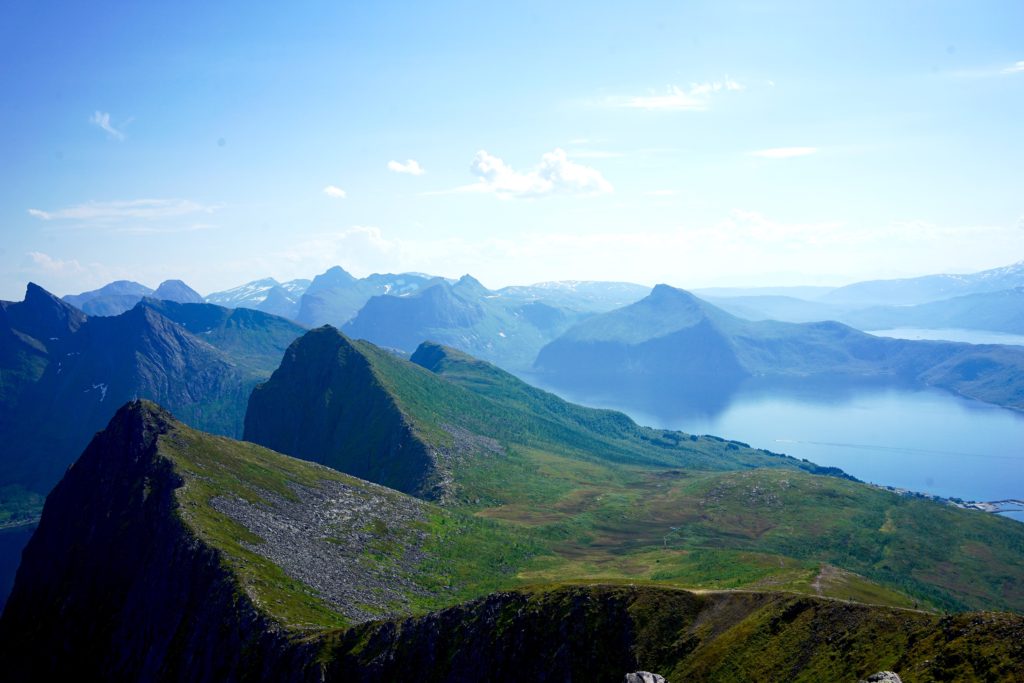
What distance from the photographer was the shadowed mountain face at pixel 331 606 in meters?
71.9

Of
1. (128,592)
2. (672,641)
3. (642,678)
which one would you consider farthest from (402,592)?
(642,678)

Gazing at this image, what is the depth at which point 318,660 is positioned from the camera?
9625 cm

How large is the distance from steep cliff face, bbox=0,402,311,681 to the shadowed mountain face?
1.39ft

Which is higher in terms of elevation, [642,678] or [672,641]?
[642,678]

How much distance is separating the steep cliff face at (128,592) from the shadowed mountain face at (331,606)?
1.39 feet

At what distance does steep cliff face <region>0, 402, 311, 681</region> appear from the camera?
107250 millimetres

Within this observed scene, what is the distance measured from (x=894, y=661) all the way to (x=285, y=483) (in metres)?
142

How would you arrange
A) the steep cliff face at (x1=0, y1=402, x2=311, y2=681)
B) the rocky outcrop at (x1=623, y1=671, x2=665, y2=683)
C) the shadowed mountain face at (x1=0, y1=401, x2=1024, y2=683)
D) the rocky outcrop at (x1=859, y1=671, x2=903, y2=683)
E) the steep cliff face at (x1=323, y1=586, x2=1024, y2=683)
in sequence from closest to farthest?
the rocky outcrop at (x1=859, y1=671, x2=903, y2=683) < the steep cliff face at (x1=323, y1=586, x2=1024, y2=683) < the rocky outcrop at (x1=623, y1=671, x2=665, y2=683) < the shadowed mountain face at (x1=0, y1=401, x2=1024, y2=683) < the steep cliff face at (x1=0, y1=402, x2=311, y2=681)

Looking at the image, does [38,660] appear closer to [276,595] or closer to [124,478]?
[124,478]

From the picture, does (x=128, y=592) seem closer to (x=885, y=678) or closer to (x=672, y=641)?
(x=672, y=641)

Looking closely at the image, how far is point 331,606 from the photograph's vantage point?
123 meters

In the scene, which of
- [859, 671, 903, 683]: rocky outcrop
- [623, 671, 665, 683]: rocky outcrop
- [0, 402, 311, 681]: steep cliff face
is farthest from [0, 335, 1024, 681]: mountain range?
[623, 671, 665, 683]: rocky outcrop

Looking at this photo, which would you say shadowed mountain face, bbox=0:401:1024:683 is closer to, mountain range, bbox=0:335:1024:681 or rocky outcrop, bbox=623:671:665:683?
mountain range, bbox=0:335:1024:681

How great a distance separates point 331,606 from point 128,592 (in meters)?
40.7
